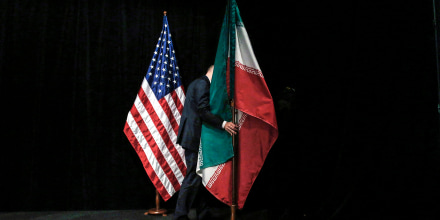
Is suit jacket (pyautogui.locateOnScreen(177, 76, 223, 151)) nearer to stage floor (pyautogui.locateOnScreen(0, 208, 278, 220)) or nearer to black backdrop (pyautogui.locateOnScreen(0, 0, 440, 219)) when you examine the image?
black backdrop (pyautogui.locateOnScreen(0, 0, 440, 219))

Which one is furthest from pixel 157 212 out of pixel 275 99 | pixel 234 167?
pixel 275 99

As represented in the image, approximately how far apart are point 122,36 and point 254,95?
166 centimetres

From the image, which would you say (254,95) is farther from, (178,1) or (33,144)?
(33,144)

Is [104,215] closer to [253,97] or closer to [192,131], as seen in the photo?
[192,131]

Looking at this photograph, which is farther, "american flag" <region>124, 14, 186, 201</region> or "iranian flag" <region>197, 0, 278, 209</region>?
"american flag" <region>124, 14, 186, 201</region>

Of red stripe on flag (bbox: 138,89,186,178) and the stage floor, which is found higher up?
red stripe on flag (bbox: 138,89,186,178)

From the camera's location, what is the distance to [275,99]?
310cm

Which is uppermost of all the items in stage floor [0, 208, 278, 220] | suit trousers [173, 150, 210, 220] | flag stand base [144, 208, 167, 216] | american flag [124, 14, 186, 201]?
american flag [124, 14, 186, 201]

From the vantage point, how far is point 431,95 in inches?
79.1

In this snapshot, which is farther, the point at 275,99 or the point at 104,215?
the point at 275,99

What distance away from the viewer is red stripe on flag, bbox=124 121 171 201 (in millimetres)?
2762

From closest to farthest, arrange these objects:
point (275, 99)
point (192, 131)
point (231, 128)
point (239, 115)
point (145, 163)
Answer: point (231, 128) → point (239, 115) → point (192, 131) → point (145, 163) → point (275, 99)

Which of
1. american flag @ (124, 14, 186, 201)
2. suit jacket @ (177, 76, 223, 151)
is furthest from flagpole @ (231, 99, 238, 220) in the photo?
american flag @ (124, 14, 186, 201)

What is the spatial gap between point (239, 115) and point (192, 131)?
1.47ft
